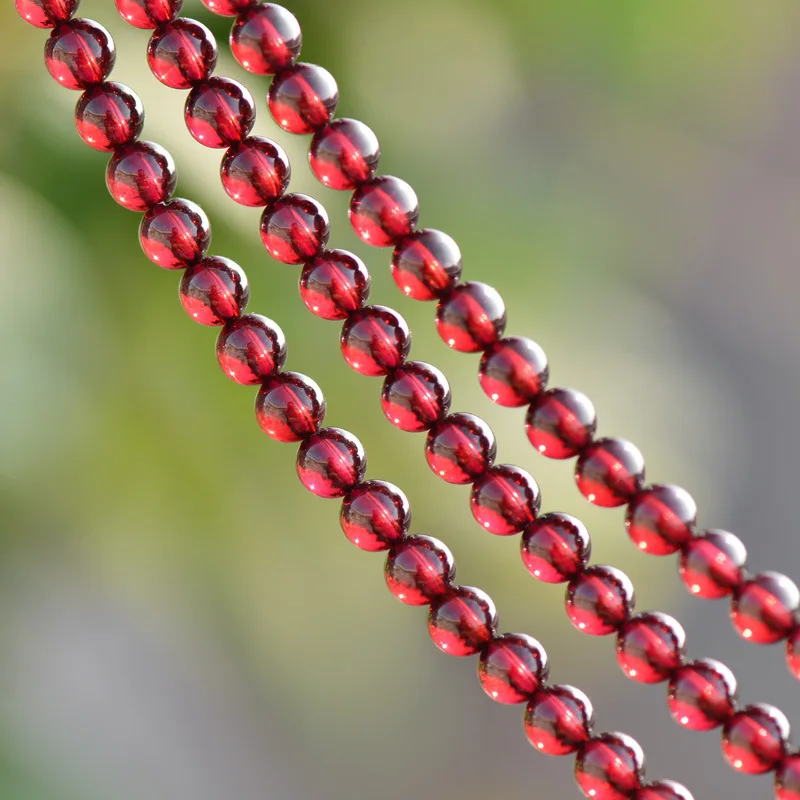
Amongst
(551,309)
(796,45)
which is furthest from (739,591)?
(796,45)

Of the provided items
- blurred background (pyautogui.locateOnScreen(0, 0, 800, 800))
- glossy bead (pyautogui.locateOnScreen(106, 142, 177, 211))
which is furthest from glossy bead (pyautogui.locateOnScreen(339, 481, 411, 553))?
blurred background (pyautogui.locateOnScreen(0, 0, 800, 800))

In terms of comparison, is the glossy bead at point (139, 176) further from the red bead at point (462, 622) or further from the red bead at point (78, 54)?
the red bead at point (462, 622)

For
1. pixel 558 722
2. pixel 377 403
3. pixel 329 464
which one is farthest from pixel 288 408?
pixel 377 403

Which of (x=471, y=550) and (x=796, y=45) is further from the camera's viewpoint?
(x=796, y=45)

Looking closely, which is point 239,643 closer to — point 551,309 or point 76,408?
point 76,408

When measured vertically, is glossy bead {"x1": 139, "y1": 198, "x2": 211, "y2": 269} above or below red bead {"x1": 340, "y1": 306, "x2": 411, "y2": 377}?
below

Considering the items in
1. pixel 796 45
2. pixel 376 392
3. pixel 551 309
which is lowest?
pixel 376 392

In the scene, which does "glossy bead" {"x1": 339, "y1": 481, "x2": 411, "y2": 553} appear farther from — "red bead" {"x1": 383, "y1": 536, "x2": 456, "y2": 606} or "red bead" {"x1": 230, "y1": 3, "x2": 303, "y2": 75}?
"red bead" {"x1": 230, "y1": 3, "x2": 303, "y2": 75}
